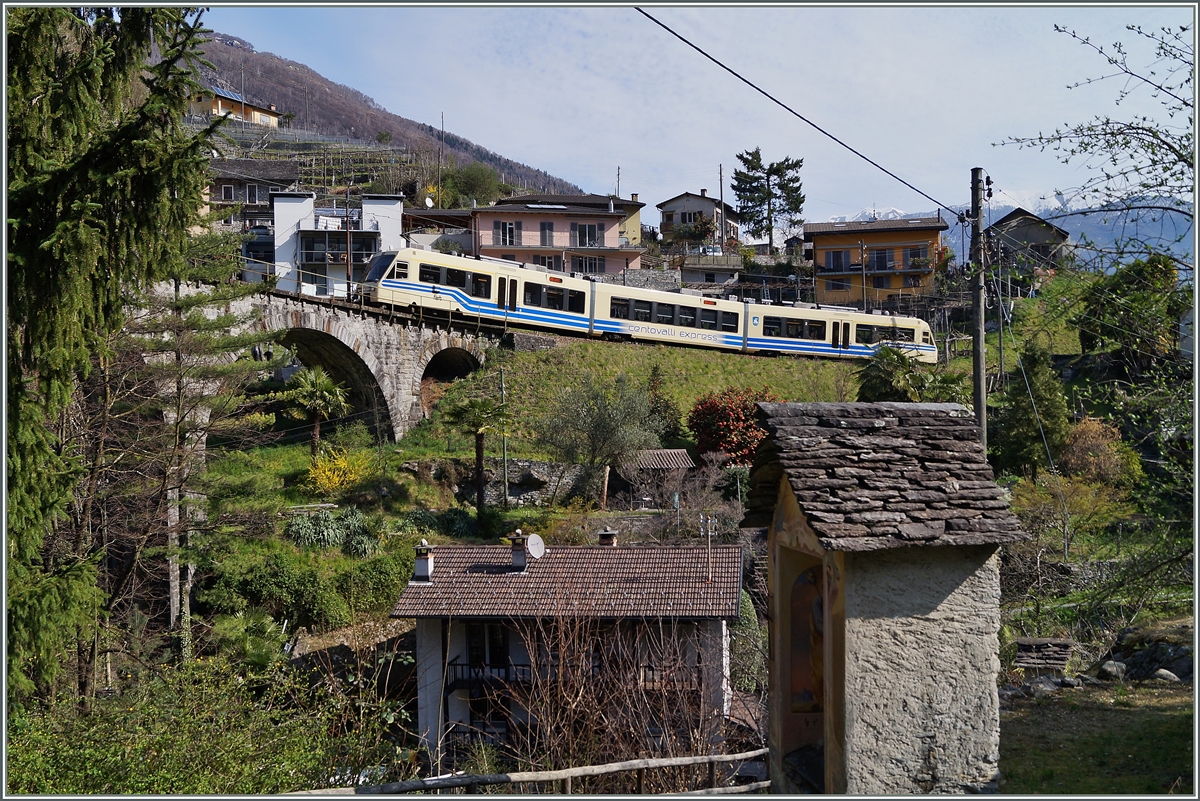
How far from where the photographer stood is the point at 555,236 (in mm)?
50031

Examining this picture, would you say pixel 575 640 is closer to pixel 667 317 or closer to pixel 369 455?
pixel 369 455

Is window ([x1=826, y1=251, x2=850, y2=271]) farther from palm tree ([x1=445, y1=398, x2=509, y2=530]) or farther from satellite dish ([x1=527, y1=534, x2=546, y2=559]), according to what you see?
satellite dish ([x1=527, y1=534, x2=546, y2=559])

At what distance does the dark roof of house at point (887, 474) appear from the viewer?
6.51 m

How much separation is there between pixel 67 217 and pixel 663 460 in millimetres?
21121

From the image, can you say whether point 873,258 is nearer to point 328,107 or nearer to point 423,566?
point 423,566

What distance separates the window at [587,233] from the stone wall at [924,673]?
44.9 m

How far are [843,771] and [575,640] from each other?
4.76m

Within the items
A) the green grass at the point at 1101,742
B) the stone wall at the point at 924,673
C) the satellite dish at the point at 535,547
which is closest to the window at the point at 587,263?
the satellite dish at the point at 535,547

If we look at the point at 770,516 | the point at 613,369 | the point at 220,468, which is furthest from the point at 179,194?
the point at 613,369

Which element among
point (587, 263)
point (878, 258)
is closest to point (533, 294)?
point (587, 263)

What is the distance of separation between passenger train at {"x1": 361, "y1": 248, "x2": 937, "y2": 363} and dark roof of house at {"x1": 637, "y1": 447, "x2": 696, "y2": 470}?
7779mm

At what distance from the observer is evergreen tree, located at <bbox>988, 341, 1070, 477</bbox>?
1034 inches

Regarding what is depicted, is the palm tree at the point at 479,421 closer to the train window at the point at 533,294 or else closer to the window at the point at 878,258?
the train window at the point at 533,294

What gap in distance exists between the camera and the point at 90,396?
18.5 metres
